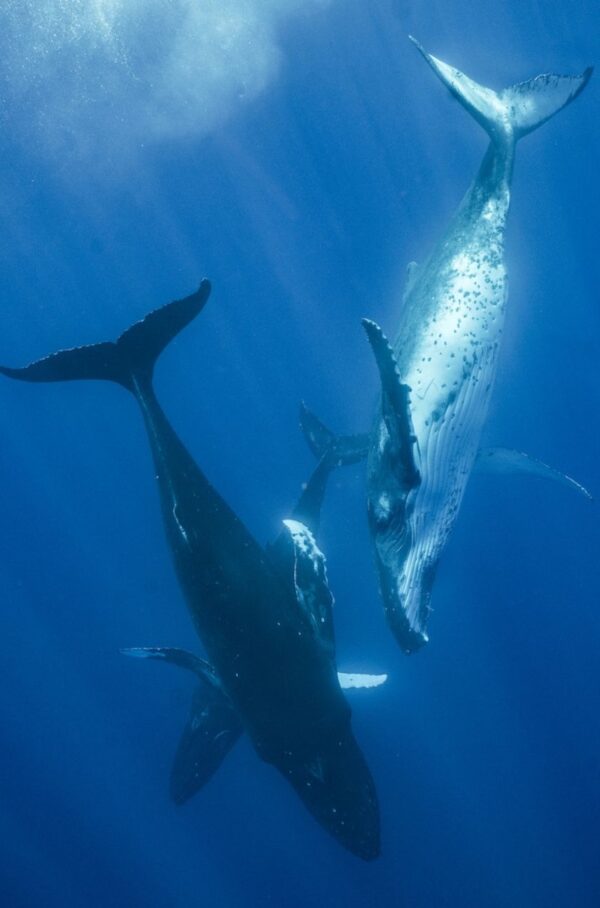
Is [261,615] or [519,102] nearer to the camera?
[261,615]

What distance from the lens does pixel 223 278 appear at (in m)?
21.5

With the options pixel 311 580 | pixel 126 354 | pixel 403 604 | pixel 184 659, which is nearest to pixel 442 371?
pixel 403 604

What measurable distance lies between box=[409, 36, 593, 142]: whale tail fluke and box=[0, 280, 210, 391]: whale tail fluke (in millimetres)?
3479

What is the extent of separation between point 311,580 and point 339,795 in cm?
226

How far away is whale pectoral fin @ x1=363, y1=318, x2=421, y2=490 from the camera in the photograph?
172 inches

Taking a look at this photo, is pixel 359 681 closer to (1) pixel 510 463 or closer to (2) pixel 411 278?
(1) pixel 510 463

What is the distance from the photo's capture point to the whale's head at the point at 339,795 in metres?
6.20

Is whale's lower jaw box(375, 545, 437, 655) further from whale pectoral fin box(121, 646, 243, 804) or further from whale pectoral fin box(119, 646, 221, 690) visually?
whale pectoral fin box(121, 646, 243, 804)

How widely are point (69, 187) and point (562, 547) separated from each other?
64.9ft

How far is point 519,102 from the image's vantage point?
21.6 feet

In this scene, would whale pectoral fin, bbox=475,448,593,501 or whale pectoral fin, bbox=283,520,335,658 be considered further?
whale pectoral fin, bbox=475,448,593,501

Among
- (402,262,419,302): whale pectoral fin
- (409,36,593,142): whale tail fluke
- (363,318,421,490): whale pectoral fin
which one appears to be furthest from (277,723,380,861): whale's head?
(409,36,593,142): whale tail fluke

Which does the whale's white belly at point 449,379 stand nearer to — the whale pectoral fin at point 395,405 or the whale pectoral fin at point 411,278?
the whale pectoral fin at point 395,405

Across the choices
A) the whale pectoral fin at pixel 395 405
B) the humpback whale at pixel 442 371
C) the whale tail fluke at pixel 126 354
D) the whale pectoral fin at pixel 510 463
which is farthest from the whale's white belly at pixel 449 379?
the whale tail fluke at pixel 126 354
